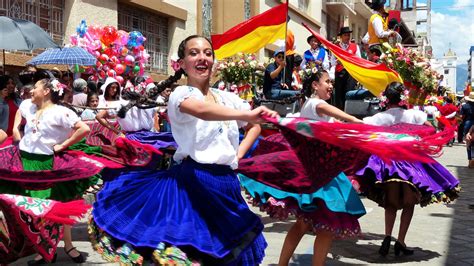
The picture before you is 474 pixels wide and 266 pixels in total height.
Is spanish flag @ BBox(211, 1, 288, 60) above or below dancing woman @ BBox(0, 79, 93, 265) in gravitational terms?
above

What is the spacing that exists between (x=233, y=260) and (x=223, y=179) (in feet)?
1.57

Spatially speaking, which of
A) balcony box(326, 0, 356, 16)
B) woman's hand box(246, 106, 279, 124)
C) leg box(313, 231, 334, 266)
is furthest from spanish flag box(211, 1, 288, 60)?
balcony box(326, 0, 356, 16)

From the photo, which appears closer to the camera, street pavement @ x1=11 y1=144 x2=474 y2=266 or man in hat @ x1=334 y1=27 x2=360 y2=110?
street pavement @ x1=11 y1=144 x2=474 y2=266

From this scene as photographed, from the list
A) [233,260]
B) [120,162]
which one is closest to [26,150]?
[120,162]

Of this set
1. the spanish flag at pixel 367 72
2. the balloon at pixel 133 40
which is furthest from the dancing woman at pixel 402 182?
the balloon at pixel 133 40

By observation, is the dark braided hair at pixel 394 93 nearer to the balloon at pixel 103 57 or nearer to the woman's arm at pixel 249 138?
the woman's arm at pixel 249 138

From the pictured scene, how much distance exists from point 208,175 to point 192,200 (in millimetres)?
174

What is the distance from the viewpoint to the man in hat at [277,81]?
960 centimetres

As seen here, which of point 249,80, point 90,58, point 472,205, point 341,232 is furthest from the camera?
point 249,80

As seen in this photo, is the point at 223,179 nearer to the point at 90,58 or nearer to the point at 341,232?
the point at 341,232

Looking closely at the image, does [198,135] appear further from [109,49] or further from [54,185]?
[109,49]

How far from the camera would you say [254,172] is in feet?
14.0

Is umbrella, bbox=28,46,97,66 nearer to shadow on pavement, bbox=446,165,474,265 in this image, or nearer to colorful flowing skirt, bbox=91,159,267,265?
shadow on pavement, bbox=446,165,474,265

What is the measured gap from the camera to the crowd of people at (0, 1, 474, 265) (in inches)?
141
